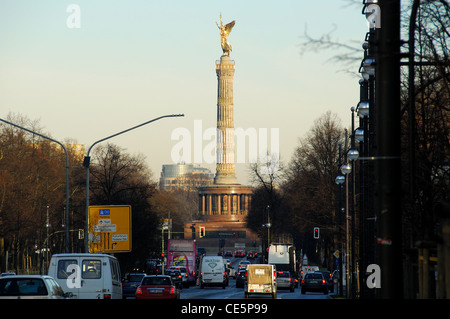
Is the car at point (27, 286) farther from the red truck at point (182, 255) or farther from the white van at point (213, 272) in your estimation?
the red truck at point (182, 255)

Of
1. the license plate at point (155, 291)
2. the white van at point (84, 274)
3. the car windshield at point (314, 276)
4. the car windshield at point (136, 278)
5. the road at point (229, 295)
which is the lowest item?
the road at point (229, 295)

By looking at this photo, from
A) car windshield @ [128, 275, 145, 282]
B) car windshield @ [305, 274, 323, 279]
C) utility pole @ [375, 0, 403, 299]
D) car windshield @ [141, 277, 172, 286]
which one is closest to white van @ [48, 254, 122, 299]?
car windshield @ [141, 277, 172, 286]

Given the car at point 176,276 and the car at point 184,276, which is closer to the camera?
the car at point 176,276

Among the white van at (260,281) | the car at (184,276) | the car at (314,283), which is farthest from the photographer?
the car at (184,276)

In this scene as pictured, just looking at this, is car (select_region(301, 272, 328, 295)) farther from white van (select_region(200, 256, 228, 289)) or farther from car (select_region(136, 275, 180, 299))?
car (select_region(136, 275, 180, 299))

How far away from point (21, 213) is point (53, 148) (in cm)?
3067

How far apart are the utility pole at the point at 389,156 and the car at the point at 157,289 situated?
27625 mm

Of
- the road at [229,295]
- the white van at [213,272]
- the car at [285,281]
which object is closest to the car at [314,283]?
the road at [229,295]

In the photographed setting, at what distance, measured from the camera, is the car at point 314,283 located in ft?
174

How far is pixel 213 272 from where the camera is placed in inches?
2370

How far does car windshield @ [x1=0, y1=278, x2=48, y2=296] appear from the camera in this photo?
18.7m

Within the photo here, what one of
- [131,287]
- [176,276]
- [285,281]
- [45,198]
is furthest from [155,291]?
[45,198]

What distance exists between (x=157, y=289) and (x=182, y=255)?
31.8 meters

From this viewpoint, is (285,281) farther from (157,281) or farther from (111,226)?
(157,281)
